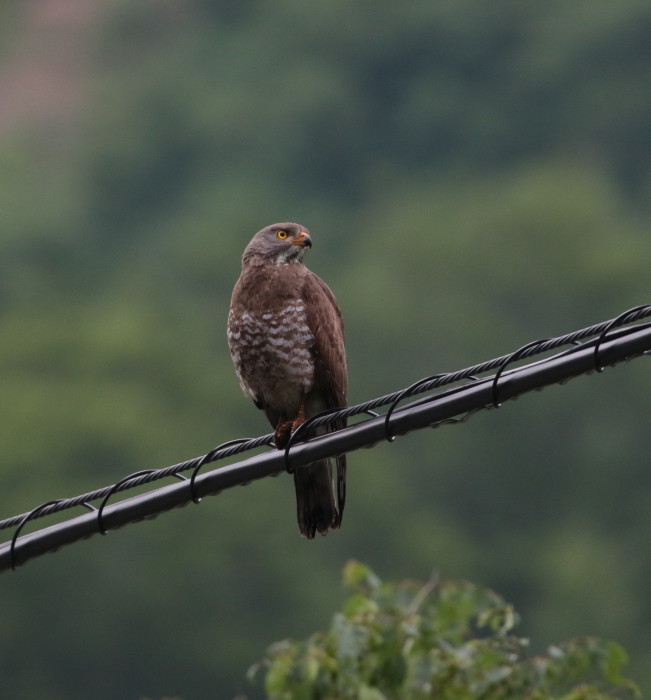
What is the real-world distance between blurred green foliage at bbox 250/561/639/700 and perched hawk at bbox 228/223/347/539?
4.87 ft

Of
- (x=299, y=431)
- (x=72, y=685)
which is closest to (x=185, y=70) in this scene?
(x=72, y=685)

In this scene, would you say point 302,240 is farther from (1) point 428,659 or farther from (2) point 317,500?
(1) point 428,659

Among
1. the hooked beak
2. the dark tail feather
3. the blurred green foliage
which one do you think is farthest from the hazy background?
the blurred green foliage

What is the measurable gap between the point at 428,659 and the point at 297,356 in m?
1.91

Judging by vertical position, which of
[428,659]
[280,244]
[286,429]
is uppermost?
[280,244]

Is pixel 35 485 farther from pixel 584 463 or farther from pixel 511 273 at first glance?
pixel 511 273

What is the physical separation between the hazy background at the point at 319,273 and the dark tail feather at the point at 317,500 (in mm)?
17296

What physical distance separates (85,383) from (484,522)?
9080 millimetres

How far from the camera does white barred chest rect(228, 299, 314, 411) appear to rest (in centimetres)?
645

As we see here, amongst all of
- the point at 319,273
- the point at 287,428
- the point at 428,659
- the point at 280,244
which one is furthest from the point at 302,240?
the point at 319,273

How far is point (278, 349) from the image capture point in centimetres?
646

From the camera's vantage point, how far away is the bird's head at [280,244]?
6.85 metres

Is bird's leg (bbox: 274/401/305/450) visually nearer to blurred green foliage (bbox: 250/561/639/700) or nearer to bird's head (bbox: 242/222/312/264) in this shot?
bird's head (bbox: 242/222/312/264)

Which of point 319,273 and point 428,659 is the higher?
point 319,273
